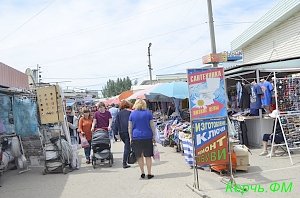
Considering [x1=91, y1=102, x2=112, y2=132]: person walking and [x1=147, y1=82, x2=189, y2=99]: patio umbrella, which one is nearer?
[x1=91, y1=102, x2=112, y2=132]: person walking

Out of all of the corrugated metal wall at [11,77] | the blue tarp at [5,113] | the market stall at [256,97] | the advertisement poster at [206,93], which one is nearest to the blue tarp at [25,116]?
the blue tarp at [5,113]

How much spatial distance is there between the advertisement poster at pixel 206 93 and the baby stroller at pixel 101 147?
368 cm

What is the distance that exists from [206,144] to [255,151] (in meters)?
3.98

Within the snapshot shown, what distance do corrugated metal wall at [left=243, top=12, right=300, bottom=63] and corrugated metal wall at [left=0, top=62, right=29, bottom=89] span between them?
37.4 feet

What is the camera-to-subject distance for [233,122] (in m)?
12.2

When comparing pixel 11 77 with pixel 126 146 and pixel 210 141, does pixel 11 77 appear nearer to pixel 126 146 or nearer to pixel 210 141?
pixel 126 146

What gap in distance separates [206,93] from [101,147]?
13.5 ft

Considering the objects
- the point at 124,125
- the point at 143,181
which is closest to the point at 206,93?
the point at 143,181

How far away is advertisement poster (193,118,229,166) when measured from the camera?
747 centimetres

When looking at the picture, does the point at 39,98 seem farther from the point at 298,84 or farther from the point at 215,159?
the point at 298,84

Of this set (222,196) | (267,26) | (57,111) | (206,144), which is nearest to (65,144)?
(57,111)

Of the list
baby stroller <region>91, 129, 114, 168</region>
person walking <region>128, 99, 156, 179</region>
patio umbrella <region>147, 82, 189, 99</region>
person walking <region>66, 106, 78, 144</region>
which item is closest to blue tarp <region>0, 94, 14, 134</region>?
person walking <region>66, 106, 78, 144</region>

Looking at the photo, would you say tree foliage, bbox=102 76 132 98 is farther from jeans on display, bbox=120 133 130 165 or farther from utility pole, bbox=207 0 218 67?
jeans on display, bbox=120 133 130 165

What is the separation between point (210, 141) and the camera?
752 centimetres
